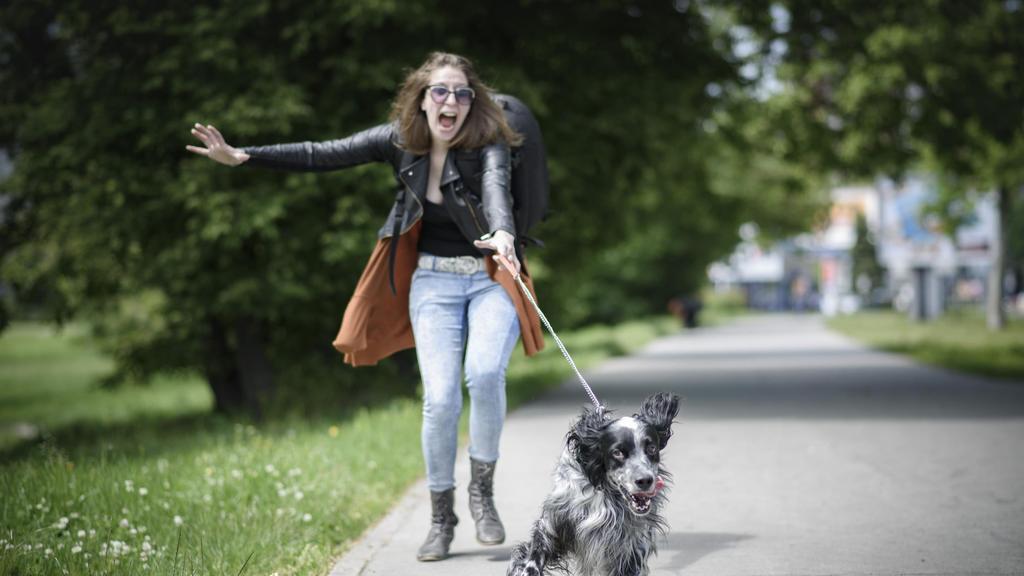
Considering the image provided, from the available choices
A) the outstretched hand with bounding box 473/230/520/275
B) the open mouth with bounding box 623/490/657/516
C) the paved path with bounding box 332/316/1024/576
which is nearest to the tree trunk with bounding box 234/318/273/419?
the paved path with bounding box 332/316/1024/576

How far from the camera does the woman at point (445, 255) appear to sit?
4832 millimetres

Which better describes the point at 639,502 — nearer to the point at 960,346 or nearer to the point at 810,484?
the point at 810,484

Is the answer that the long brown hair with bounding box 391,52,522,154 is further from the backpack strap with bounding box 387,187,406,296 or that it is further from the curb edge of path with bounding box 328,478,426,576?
the curb edge of path with bounding box 328,478,426,576

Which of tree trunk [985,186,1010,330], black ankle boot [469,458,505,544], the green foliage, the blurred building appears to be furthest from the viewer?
the blurred building

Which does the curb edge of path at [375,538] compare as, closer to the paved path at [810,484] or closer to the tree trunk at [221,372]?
the paved path at [810,484]

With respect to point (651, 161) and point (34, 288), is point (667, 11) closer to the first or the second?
point (651, 161)

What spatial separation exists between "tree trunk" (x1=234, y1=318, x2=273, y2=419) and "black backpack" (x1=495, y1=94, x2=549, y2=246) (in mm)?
9263

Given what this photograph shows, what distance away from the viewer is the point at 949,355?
18812 millimetres

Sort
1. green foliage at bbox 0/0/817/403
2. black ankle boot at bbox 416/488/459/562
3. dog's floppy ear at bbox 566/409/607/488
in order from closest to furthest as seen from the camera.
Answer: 1. dog's floppy ear at bbox 566/409/607/488
2. black ankle boot at bbox 416/488/459/562
3. green foliage at bbox 0/0/817/403

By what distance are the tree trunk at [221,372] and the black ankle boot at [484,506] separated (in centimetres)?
1009

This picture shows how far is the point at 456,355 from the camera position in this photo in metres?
4.95

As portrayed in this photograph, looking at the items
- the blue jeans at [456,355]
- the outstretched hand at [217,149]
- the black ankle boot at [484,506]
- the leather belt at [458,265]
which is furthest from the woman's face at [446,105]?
the black ankle boot at [484,506]

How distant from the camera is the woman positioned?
4832 mm

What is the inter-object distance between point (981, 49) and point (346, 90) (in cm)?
835
